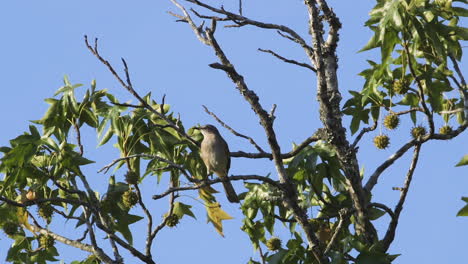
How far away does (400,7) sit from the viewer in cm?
744

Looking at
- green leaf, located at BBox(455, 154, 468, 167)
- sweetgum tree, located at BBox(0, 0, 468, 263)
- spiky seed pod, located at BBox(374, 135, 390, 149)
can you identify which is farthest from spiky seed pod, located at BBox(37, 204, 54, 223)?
green leaf, located at BBox(455, 154, 468, 167)

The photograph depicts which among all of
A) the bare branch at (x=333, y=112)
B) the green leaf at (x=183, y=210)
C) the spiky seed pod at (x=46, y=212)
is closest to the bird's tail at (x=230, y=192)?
the green leaf at (x=183, y=210)

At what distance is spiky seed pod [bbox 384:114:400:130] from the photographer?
8.98 metres

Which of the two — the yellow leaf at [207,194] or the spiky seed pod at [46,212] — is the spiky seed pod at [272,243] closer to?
the yellow leaf at [207,194]

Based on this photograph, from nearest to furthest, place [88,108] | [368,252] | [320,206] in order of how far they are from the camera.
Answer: [368,252]
[320,206]
[88,108]

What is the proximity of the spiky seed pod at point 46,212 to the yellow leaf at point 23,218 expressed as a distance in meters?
0.18

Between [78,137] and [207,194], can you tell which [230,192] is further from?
[78,137]

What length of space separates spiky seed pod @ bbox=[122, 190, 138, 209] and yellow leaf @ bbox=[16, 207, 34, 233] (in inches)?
53.7

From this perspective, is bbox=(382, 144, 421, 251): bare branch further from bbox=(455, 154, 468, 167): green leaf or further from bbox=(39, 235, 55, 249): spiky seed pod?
bbox=(39, 235, 55, 249): spiky seed pod

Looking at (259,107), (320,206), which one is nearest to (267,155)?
(259,107)

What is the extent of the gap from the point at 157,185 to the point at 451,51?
3651 mm

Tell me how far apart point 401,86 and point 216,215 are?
2.71m

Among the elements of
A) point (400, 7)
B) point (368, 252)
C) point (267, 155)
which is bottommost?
point (368, 252)

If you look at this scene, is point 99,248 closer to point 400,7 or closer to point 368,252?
point 368,252
